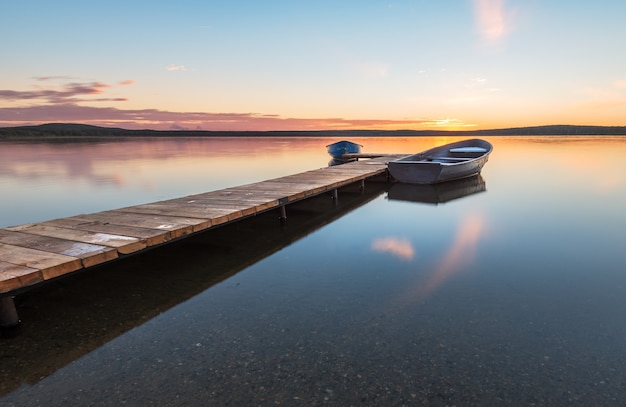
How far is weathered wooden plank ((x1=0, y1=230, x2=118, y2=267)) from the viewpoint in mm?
4664

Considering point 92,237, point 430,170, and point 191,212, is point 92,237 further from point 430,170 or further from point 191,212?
point 430,170

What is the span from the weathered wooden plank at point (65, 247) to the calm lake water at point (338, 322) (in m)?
0.78

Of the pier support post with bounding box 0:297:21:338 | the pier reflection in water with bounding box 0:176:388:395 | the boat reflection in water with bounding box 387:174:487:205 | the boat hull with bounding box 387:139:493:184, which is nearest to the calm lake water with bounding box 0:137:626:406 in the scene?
the pier reflection in water with bounding box 0:176:388:395

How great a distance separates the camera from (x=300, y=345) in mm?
4074

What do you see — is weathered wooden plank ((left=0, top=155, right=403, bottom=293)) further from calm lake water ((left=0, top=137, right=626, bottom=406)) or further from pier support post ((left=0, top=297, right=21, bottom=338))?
calm lake water ((left=0, top=137, right=626, bottom=406))

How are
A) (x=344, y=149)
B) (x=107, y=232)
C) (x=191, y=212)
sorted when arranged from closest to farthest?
1. (x=107, y=232)
2. (x=191, y=212)
3. (x=344, y=149)

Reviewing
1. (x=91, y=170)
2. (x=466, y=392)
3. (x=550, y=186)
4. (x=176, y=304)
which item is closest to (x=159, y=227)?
(x=176, y=304)

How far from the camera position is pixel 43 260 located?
439cm

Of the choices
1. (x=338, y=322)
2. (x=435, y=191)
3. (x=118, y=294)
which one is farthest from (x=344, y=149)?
(x=338, y=322)

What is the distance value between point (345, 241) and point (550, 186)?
567 inches

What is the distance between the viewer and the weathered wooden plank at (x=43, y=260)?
164 inches

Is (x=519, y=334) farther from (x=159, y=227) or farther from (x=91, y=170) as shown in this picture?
(x=91, y=170)

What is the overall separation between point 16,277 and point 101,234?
1847 mm

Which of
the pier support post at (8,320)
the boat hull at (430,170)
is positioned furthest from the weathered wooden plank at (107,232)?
the boat hull at (430,170)
